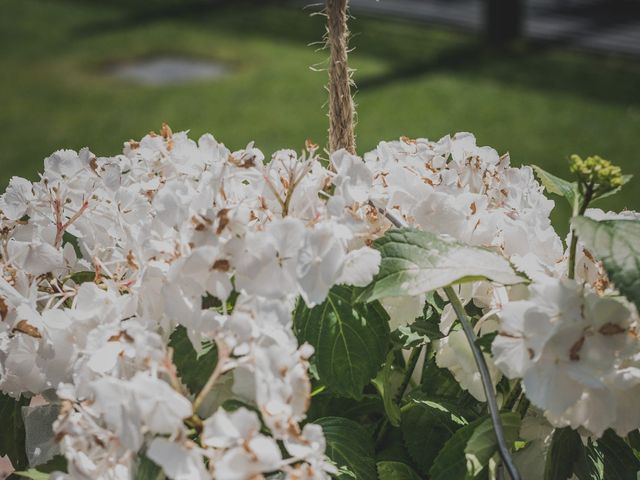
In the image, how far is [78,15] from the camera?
10.5 metres

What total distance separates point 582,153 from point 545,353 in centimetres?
518

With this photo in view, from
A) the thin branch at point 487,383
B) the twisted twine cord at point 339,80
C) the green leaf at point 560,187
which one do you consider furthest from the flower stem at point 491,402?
the twisted twine cord at point 339,80

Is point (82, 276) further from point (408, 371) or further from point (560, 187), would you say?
point (560, 187)

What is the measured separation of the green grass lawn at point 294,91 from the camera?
21.1 ft

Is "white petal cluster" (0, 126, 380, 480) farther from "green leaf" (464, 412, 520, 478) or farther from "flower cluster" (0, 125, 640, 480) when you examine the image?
"green leaf" (464, 412, 520, 478)

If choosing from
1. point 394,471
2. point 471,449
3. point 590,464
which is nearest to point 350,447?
point 394,471

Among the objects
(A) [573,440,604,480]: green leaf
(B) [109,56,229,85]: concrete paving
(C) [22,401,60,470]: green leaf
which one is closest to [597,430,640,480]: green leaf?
(A) [573,440,604,480]: green leaf

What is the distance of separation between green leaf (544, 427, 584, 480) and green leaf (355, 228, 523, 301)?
0.21m

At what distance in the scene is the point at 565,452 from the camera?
1.14 metres

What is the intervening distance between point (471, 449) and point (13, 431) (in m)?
0.70

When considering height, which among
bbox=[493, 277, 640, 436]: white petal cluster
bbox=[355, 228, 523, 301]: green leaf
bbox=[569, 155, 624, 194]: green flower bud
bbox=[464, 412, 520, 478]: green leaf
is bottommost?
bbox=[464, 412, 520, 478]: green leaf

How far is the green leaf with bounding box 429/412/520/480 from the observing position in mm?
1070

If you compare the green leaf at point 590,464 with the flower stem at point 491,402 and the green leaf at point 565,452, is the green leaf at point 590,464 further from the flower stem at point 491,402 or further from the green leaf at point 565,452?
the flower stem at point 491,402

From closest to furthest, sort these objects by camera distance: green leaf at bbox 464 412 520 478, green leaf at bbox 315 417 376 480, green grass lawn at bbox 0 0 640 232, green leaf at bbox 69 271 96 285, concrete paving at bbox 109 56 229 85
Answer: green leaf at bbox 464 412 520 478 → green leaf at bbox 315 417 376 480 → green leaf at bbox 69 271 96 285 → green grass lawn at bbox 0 0 640 232 → concrete paving at bbox 109 56 229 85
